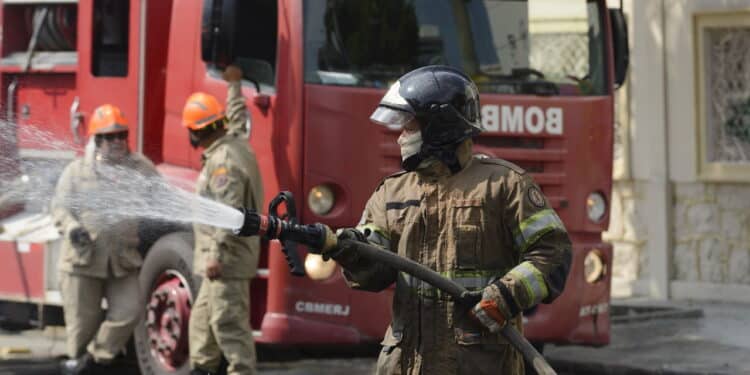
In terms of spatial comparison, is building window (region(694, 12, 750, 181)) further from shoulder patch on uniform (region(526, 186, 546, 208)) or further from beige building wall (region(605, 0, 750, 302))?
shoulder patch on uniform (region(526, 186, 546, 208))

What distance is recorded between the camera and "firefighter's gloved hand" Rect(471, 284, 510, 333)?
201 inches

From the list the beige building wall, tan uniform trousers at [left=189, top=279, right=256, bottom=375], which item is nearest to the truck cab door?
tan uniform trousers at [left=189, top=279, right=256, bottom=375]

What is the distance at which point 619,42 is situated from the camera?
10422 millimetres

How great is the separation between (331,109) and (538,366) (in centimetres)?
440

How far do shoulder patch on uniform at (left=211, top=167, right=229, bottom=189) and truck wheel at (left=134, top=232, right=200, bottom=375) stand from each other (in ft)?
2.25

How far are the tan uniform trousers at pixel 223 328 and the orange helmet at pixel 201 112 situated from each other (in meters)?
0.96

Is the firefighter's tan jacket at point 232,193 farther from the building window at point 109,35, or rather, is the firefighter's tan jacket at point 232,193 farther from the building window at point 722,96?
the building window at point 722,96

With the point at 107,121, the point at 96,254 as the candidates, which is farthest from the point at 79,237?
the point at 107,121

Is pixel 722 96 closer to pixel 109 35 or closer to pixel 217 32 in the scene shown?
pixel 109 35

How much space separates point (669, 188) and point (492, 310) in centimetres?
927

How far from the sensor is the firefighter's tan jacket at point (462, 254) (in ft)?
17.2

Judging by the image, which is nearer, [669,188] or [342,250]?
[342,250]

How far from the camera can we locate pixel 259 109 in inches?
377

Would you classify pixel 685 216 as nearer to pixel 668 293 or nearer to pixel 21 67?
pixel 668 293
